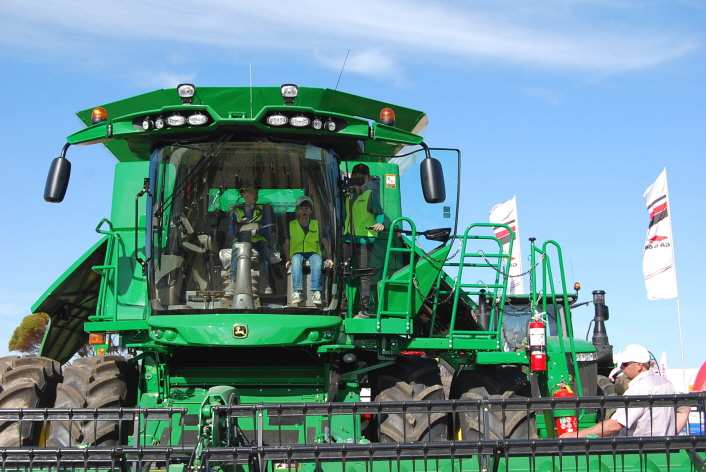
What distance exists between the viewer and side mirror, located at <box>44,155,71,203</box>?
8.62 metres

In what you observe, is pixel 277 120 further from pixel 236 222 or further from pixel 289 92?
pixel 236 222

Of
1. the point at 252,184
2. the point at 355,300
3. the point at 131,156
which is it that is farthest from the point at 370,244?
the point at 131,156

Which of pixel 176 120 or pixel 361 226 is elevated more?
pixel 176 120

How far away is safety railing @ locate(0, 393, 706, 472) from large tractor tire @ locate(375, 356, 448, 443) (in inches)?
27.1

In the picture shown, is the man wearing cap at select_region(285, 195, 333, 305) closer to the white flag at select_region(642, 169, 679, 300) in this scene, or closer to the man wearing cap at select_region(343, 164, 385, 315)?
the man wearing cap at select_region(343, 164, 385, 315)

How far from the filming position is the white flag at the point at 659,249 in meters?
17.0

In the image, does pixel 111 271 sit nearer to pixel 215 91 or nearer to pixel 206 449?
pixel 215 91

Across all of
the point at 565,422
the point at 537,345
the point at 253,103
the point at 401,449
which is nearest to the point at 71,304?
the point at 253,103

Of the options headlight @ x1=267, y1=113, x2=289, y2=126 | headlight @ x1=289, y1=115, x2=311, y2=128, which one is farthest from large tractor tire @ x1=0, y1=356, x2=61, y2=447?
headlight @ x1=289, y1=115, x2=311, y2=128

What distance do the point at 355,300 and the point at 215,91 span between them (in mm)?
2359

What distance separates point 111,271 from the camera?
9766 millimetres

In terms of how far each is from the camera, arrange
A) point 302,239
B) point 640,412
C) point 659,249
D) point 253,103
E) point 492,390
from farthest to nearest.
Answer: point 659,249 < point 253,103 < point 492,390 < point 302,239 < point 640,412

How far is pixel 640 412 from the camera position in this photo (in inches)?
294

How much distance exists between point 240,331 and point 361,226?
1618mm
